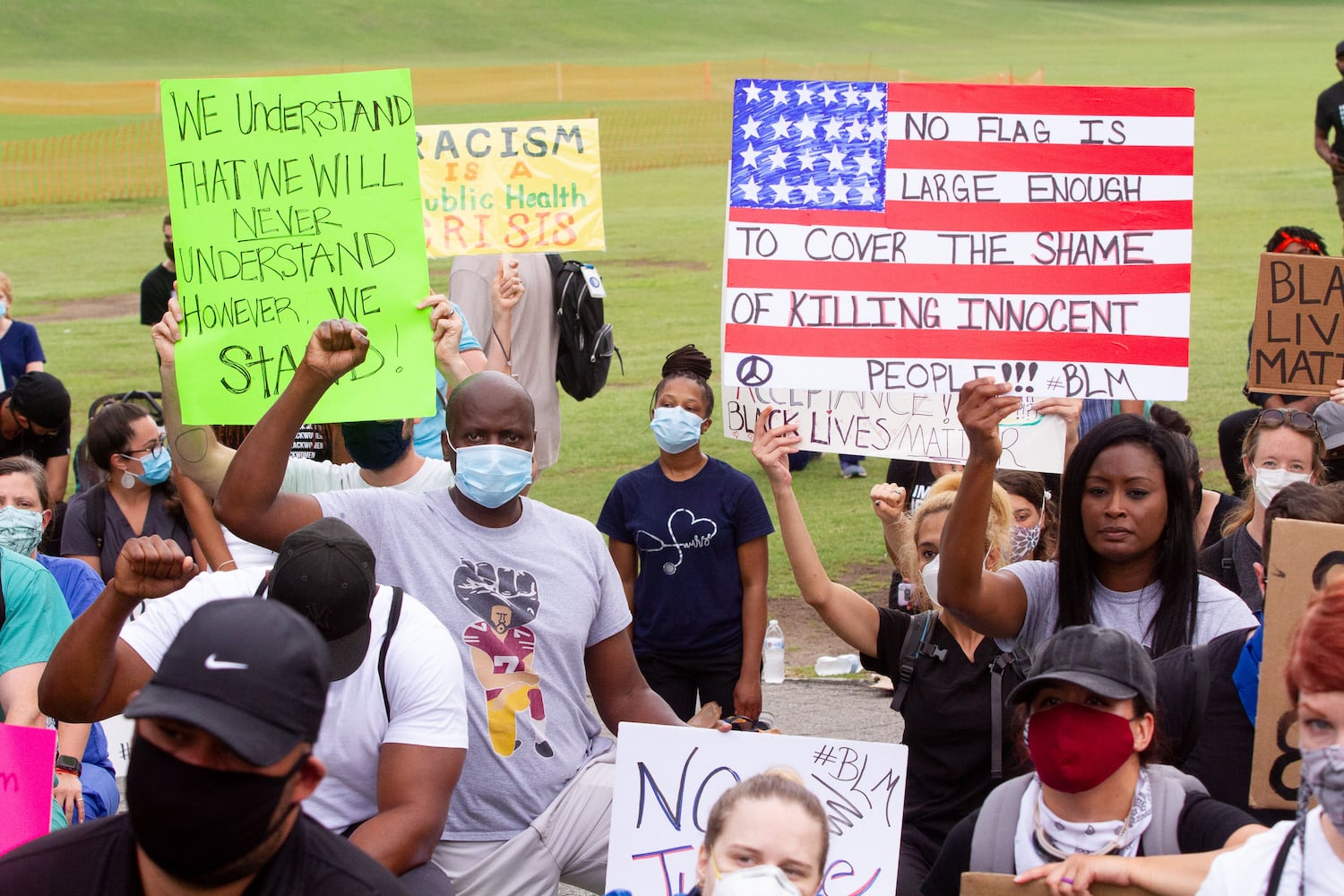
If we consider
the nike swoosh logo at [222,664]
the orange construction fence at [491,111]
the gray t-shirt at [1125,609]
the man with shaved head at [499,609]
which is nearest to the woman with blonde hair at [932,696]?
the gray t-shirt at [1125,609]

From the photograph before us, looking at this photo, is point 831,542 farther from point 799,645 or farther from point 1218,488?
point 1218,488

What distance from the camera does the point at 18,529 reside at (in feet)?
19.9

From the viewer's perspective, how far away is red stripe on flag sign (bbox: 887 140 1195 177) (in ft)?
18.3

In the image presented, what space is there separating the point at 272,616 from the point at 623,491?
3926mm

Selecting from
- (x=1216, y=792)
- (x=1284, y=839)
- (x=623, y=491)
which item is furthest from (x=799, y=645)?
(x=1284, y=839)

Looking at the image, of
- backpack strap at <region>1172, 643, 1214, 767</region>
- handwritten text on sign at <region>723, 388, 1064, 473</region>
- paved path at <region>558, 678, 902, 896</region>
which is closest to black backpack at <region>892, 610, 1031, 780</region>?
backpack strap at <region>1172, 643, 1214, 767</region>

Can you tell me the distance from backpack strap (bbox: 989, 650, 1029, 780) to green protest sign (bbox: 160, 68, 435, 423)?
194cm

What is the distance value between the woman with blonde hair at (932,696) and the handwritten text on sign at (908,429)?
1129mm

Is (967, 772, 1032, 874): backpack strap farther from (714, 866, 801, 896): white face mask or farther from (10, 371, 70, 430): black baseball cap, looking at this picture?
(10, 371, 70, 430): black baseball cap

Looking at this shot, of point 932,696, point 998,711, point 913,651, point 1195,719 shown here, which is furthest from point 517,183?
point 1195,719

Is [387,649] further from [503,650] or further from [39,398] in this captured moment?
[39,398]

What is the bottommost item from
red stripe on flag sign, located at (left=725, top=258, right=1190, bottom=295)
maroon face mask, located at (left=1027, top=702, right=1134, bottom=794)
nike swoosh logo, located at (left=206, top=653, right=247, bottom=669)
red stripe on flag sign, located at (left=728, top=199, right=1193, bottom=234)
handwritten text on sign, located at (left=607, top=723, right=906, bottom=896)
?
handwritten text on sign, located at (left=607, top=723, right=906, bottom=896)

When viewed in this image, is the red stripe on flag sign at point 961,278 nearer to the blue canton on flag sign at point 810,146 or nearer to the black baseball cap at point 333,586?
the blue canton on flag sign at point 810,146

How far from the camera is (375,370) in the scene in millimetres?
4918
